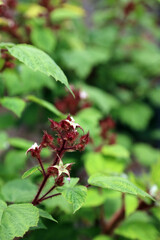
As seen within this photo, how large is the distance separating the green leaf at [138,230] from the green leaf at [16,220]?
0.64 meters

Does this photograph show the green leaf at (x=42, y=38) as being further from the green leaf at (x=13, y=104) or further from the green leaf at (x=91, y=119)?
the green leaf at (x=13, y=104)

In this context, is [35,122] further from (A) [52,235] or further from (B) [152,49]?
(B) [152,49]

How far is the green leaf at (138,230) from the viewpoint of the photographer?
1.32 m

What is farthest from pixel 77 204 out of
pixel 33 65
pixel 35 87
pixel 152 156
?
pixel 152 156

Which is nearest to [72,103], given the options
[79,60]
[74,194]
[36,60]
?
[79,60]

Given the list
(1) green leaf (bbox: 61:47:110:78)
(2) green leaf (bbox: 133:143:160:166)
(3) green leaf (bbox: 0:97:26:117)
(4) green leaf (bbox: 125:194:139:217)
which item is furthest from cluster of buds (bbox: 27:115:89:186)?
(2) green leaf (bbox: 133:143:160:166)

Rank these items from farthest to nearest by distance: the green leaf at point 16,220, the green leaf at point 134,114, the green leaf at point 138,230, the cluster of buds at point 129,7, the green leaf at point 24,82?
the green leaf at point 134,114 < the cluster of buds at point 129,7 < the green leaf at point 24,82 < the green leaf at point 138,230 < the green leaf at point 16,220

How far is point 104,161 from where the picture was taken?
1.63 meters

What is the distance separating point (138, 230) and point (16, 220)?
2.31ft

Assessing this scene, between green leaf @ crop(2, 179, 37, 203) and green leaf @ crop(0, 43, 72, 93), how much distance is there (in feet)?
1.28

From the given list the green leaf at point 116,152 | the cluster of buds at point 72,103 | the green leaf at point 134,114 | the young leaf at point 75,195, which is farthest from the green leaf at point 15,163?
the green leaf at point 134,114

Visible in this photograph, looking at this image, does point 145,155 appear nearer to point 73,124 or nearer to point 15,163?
point 15,163

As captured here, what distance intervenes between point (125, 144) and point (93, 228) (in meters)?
1.36

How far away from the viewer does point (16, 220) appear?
0.79 metres
